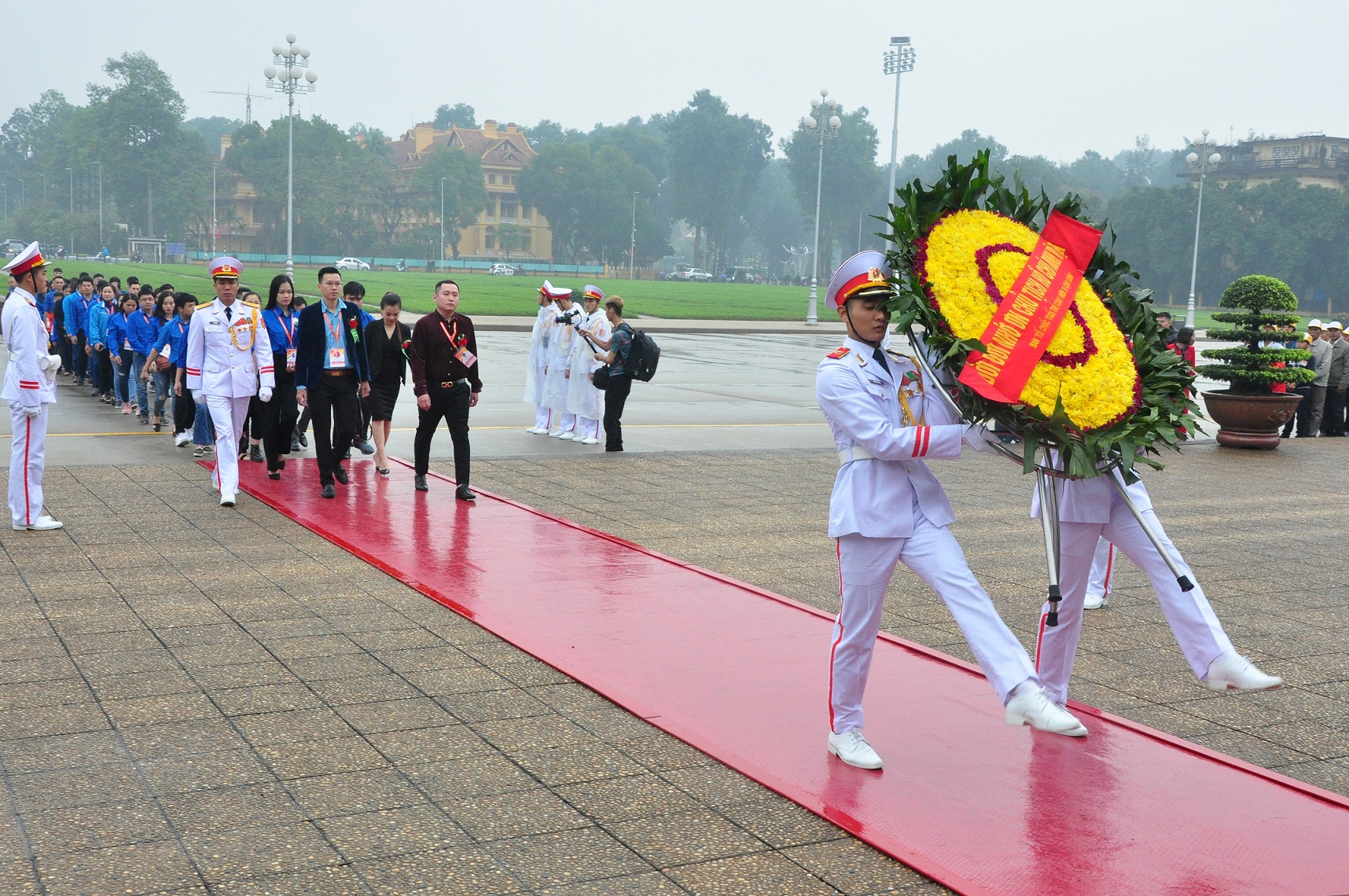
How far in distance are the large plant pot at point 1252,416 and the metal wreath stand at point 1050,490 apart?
1246 cm

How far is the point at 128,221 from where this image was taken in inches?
4695

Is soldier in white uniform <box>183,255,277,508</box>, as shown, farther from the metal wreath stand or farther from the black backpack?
the metal wreath stand

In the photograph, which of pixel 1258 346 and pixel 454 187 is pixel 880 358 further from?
pixel 454 187

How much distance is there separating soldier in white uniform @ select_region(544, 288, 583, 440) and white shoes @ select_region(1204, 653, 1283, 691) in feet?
35.5

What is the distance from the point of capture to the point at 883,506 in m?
4.54

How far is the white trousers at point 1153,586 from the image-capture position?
4.71m

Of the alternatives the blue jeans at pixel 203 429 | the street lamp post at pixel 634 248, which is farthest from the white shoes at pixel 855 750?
the street lamp post at pixel 634 248

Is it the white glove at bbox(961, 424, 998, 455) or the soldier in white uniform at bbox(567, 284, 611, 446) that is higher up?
the white glove at bbox(961, 424, 998, 455)

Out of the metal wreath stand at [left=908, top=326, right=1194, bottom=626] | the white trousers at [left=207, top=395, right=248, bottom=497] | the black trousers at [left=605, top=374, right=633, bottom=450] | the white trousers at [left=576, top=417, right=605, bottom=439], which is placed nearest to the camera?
the metal wreath stand at [left=908, top=326, right=1194, bottom=626]

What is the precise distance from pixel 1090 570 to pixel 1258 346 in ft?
42.8

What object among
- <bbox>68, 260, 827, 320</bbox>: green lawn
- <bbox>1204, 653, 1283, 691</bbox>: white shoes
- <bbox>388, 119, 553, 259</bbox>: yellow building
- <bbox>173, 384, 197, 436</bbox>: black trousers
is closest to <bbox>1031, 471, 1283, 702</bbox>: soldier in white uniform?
<bbox>1204, 653, 1283, 691</bbox>: white shoes

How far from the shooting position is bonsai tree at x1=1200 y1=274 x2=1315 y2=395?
16297 mm

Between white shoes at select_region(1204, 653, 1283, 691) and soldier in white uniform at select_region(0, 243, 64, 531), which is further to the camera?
soldier in white uniform at select_region(0, 243, 64, 531)

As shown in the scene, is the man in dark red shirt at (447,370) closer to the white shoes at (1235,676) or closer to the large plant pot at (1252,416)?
the white shoes at (1235,676)
